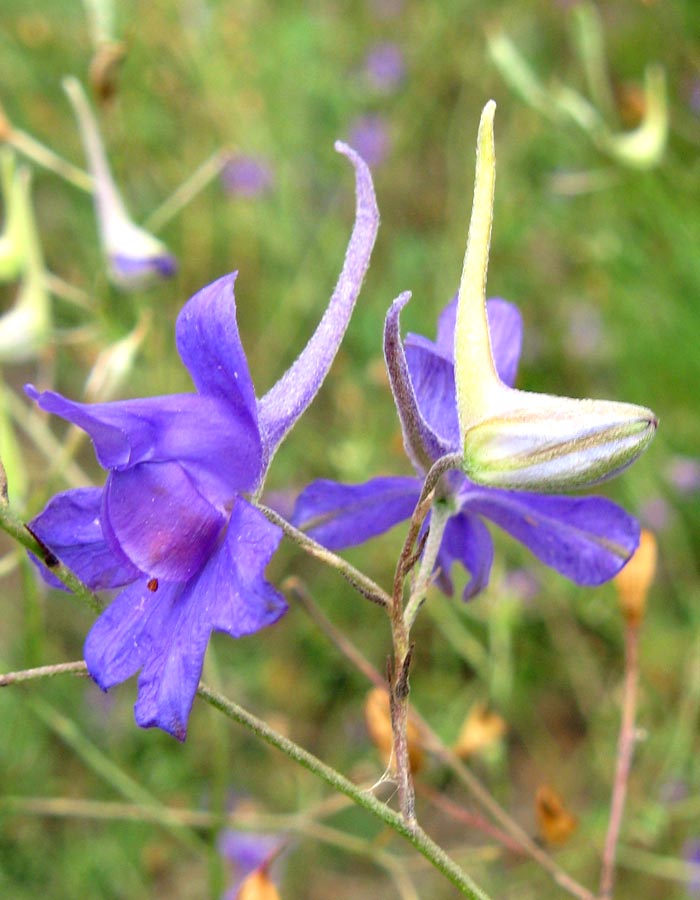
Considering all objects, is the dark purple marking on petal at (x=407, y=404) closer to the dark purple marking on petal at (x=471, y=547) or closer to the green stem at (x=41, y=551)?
the dark purple marking on petal at (x=471, y=547)

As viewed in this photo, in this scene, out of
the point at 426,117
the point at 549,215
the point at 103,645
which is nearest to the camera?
the point at 103,645

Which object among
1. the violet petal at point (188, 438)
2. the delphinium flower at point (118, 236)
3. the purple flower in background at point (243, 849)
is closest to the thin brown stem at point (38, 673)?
the violet petal at point (188, 438)

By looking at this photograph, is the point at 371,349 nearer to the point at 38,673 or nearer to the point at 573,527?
the point at 573,527

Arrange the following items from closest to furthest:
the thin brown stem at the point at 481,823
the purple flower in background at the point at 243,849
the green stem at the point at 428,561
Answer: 1. the green stem at the point at 428,561
2. the thin brown stem at the point at 481,823
3. the purple flower in background at the point at 243,849

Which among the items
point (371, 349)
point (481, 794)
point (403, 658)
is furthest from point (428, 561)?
point (371, 349)

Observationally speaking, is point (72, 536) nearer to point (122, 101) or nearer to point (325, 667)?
point (325, 667)

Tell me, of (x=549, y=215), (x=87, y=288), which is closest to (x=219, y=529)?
(x=549, y=215)
